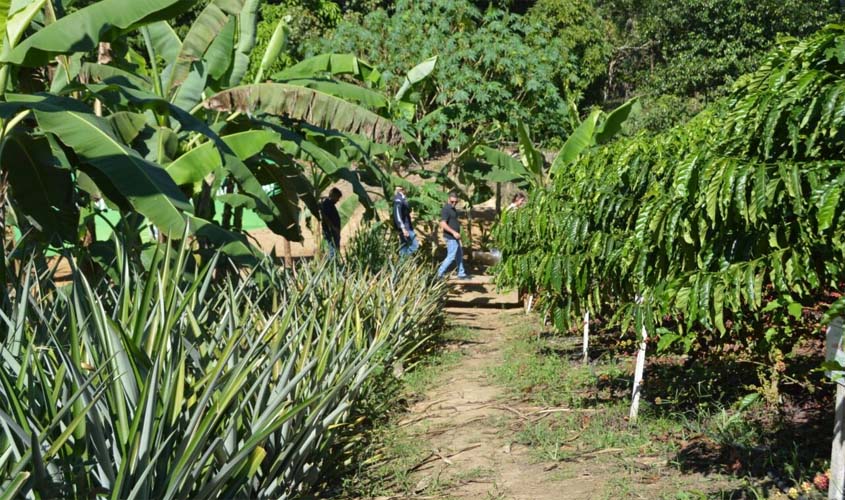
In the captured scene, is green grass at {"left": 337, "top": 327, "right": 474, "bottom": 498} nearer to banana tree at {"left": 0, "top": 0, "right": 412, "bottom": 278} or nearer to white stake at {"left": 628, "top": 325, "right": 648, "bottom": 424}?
white stake at {"left": 628, "top": 325, "right": 648, "bottom": 424}

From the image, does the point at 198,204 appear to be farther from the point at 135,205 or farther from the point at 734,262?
the point at 734,262

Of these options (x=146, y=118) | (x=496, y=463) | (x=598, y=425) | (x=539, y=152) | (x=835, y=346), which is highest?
(x=539, y=152)

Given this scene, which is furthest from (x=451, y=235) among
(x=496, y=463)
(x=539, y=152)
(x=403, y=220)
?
(x=496, y=463)

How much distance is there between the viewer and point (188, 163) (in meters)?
8.39

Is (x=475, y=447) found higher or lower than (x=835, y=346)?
lower

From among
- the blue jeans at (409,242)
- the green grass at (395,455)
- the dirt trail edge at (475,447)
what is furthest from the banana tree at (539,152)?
the green grass at (395,455)

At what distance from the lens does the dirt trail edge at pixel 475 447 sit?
583 centimetres

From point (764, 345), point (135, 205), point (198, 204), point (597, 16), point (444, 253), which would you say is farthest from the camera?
point (597, 16)

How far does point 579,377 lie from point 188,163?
3.90 metres

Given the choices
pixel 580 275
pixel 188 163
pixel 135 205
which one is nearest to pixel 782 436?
pixel 580 275

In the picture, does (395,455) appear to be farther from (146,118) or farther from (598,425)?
(146,118)

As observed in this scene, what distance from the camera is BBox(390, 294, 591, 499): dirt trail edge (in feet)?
19.1

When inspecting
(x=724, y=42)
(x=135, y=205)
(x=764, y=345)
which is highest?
(x=724, y=42)

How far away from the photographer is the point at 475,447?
682 cm
